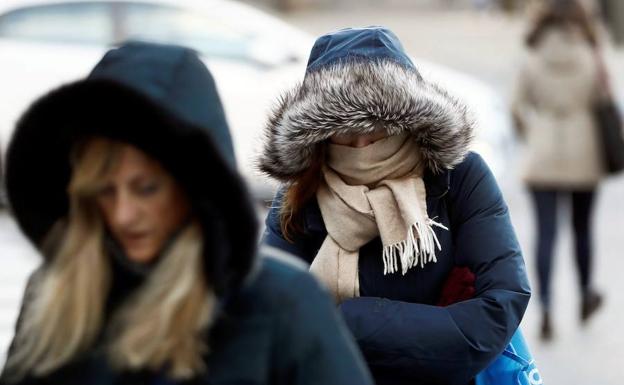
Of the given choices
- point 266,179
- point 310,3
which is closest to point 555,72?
point 266,179

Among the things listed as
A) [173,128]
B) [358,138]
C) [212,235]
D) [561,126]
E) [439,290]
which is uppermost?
[173,128]

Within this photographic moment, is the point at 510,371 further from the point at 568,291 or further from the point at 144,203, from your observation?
the point at 568,291

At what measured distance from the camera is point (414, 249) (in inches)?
123

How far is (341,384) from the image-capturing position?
230 cm

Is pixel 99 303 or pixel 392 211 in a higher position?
pixel 99 303

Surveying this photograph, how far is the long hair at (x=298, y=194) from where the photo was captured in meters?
3.26

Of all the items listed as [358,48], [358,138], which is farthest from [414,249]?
[358,48]

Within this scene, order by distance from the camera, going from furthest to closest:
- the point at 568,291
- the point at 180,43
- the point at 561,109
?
the point at 180,43, the point at 568,291, the point at 561,109

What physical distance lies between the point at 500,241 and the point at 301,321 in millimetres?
985

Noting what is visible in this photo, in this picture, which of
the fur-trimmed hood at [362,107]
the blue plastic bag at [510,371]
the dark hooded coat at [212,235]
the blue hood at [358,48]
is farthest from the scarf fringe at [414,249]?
the dark hooded coat at [212,235]

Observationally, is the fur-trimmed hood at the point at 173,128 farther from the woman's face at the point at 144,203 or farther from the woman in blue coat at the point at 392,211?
the woman in blue coat at the point at 392,211

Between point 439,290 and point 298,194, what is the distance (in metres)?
0.40

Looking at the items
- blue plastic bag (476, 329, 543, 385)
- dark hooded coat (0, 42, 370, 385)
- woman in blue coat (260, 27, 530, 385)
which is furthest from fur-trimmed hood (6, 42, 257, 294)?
blue plastic bag (476, 329, 543, 385)

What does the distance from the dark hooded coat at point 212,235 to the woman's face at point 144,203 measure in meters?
0.03
